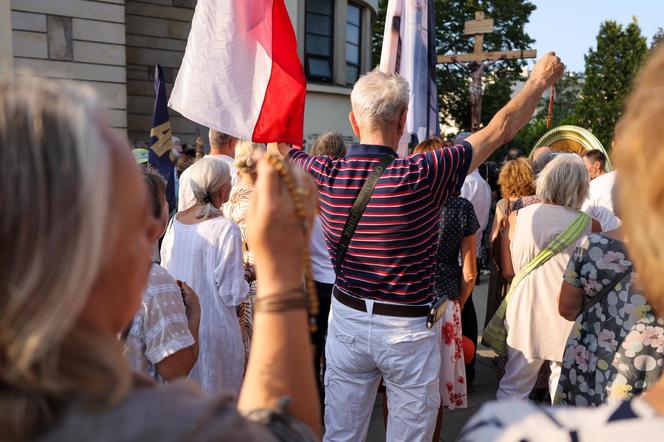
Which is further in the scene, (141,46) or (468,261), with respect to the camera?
(141,46)

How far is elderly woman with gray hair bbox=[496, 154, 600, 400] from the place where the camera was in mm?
3627

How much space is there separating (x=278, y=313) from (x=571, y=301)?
2.01 meters

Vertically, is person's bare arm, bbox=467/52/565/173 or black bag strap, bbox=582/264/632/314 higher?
person's bare arm, bbox=467/52/565/173

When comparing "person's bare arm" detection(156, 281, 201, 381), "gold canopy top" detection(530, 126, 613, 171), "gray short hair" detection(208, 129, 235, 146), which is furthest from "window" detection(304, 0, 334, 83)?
"person's bare arm" detection(156, 281, 201, 381)

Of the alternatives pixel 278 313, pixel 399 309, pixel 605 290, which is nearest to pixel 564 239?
pixel 605 290

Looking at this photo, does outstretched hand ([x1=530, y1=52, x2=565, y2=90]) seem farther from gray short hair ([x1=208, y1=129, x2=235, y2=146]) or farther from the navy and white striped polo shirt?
gray short hair ([x1=208, y1=129, x2=235, y2=146])

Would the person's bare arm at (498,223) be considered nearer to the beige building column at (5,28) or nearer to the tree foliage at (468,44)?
the beige building column at (5,28)

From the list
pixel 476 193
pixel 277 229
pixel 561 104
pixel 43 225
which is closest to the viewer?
pixel 43 225

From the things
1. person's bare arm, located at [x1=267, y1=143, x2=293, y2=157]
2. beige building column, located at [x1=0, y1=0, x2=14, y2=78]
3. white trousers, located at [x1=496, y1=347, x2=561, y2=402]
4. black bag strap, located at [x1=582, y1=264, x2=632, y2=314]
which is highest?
beige building column, located at [x1=0, y1=0, x2=14, y2=78]

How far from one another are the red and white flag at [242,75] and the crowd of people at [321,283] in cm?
27

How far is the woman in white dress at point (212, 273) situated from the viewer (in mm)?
3123

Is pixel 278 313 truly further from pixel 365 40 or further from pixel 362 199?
pixel 365 40

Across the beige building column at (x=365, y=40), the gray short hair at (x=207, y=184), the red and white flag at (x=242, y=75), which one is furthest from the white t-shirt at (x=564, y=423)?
Answer: the beige building column at (x=365, y=40)

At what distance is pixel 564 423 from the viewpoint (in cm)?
96
